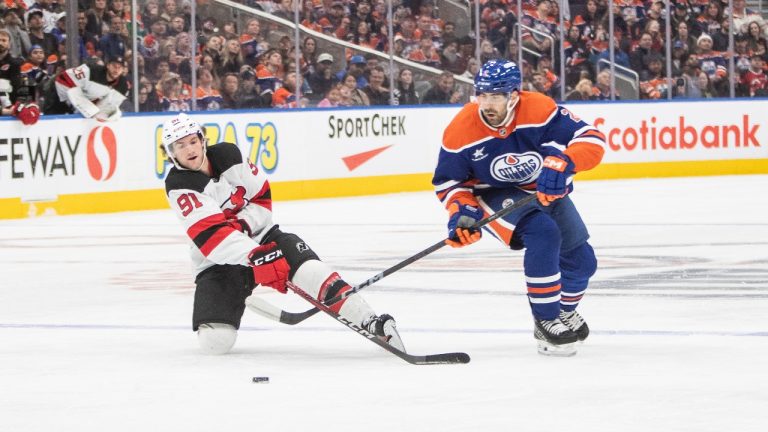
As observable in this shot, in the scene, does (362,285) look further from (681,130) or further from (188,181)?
(681,130)

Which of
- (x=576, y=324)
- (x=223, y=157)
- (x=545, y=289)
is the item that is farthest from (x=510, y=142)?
(x=223, y=157)

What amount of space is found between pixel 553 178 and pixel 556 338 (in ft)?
1.70

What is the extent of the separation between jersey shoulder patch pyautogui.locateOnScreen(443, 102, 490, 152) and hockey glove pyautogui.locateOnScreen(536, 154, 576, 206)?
27cm

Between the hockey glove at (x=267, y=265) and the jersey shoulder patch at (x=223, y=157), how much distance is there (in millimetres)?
411

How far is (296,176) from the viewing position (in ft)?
47.6

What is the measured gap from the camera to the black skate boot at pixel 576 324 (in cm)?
523

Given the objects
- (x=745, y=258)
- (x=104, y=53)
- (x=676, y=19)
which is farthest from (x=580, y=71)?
(x=745, y=258)

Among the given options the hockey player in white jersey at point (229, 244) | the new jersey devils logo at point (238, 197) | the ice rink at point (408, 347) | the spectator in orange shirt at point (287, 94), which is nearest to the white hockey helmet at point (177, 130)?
the hockey player in white jersey at point (229, 244)

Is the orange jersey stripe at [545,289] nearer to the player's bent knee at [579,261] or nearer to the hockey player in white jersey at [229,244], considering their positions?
the player's bent knee at [579,261]

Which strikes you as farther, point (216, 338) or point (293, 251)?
point (293, 251)

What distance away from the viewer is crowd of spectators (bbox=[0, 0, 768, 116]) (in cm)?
1283

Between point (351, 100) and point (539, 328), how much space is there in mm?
10319

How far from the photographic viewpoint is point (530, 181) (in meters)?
5.25

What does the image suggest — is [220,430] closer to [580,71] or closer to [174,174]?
[174,174]
